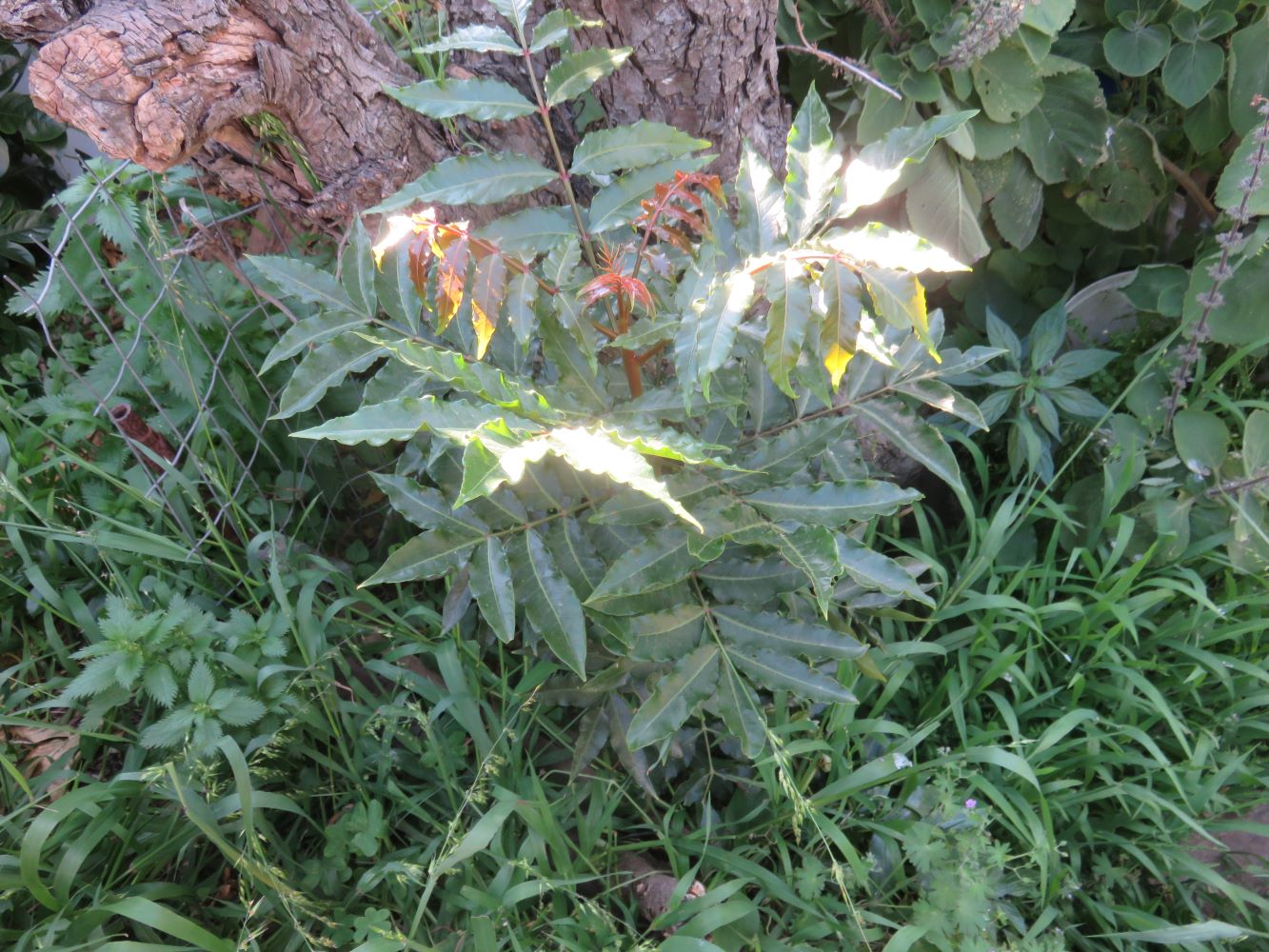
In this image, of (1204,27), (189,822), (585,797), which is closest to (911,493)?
(585,797)

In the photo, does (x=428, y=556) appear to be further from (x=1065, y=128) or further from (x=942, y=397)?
(x=1065, y=128)

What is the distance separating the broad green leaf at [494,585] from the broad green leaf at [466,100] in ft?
1.93

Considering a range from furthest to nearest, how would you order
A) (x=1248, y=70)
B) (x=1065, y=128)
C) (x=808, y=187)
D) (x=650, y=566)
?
(x=1065, y=128), (x=1248, y=70), (x=650, y=566), (x=808, y=187)

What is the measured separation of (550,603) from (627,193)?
1.94 feet

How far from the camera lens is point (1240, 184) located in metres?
1.59

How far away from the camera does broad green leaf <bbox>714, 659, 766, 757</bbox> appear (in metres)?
1.13

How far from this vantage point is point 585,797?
1560 mm

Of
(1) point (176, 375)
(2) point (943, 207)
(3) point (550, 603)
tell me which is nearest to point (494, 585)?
(3) point (550, 603)

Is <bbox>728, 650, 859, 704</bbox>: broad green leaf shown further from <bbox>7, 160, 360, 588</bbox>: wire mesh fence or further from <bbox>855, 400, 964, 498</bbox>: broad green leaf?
<bbox>7, 160, 360, 588</bbox>: wire mesh fence

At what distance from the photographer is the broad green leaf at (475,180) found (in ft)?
3.74

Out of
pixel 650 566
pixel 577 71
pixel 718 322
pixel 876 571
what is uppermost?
pixel 577 71

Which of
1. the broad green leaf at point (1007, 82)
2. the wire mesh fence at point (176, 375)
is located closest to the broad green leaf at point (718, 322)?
the wire mesh fence at point (176, 375)

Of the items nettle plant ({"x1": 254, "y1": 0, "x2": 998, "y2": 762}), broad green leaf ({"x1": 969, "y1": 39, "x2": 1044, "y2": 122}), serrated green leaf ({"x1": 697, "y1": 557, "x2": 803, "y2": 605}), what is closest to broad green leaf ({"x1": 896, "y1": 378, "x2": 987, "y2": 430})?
nettle plant ({"x1": 254, "y1": 0, "x2": 998, "y2": 762})

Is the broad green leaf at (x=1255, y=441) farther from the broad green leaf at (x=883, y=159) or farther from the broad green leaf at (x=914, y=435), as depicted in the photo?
the broad green leaf at (x=883, y=159)
